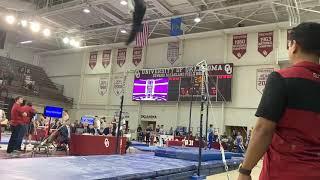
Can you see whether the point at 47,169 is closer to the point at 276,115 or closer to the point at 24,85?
the point at 276,115

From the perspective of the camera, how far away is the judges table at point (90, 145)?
30.3ft

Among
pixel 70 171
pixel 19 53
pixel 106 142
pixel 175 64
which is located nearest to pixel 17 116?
pixel 106 142

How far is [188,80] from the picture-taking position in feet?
60.7

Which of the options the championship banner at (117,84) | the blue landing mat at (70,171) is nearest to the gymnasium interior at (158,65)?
the championship banner at (117,84)

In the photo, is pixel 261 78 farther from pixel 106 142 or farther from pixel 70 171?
pixel 70 171

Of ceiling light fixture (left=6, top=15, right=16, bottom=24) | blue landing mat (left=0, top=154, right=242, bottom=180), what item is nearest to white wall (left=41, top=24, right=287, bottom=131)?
ceiling light fixture (left=6, top=15, right=16, bottom=24)

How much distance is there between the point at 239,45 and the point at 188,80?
3438mm

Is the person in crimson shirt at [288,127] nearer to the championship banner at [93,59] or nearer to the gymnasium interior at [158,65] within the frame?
the gymnasium interior at [158,65]

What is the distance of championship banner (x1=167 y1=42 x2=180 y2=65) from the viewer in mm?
20625

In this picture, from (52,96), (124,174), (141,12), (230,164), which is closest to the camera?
(141,12)

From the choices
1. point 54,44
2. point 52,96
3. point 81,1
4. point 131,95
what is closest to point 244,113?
point 131,95

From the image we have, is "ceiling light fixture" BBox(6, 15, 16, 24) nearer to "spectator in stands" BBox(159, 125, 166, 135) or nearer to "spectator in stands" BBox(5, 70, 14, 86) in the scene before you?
"spectator in stands" BBox(5, 70, 14, 86)

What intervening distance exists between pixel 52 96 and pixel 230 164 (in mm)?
17217

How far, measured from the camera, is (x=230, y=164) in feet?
30.6
